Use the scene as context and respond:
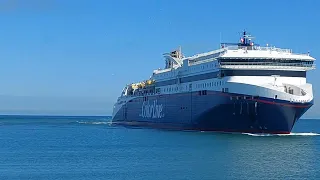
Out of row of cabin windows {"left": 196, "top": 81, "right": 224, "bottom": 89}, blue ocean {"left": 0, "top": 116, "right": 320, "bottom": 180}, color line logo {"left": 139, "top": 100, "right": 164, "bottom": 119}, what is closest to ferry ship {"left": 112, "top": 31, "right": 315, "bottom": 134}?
row of cabin windows {"left": 196, "top": 81, "right": 224, "bottom": 89}

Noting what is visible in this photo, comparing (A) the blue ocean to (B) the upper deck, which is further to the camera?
(B) the upper deck

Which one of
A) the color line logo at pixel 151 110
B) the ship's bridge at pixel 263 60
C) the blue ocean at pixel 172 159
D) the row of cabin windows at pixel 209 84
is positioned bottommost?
the blue ocean at pixel 172 159

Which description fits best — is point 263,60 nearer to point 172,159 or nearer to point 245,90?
point 245,90

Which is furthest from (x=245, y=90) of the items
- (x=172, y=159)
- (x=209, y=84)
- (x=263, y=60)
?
(x=172, y=159)

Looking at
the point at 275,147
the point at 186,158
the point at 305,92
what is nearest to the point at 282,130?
the point at 305,92

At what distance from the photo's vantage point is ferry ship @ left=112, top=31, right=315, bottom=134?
51.6 m

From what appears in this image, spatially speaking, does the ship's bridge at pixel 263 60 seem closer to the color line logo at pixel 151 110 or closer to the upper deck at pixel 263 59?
the upper deck at pixel 263 59

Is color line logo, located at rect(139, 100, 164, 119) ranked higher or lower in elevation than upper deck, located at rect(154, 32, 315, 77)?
lower

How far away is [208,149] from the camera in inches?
1716

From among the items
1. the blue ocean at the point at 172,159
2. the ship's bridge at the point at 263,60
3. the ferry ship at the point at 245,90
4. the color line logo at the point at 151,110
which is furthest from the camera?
the color line logo at the point at 151,110

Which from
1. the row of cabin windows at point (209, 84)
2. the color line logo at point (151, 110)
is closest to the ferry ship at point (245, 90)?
the row of cabin windows at point (209, 84)

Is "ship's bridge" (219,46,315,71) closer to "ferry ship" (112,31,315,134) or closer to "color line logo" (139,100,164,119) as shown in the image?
"ferry ship" (112,31,315,134)

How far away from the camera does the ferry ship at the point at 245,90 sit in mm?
51625

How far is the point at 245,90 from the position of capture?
174 feet
